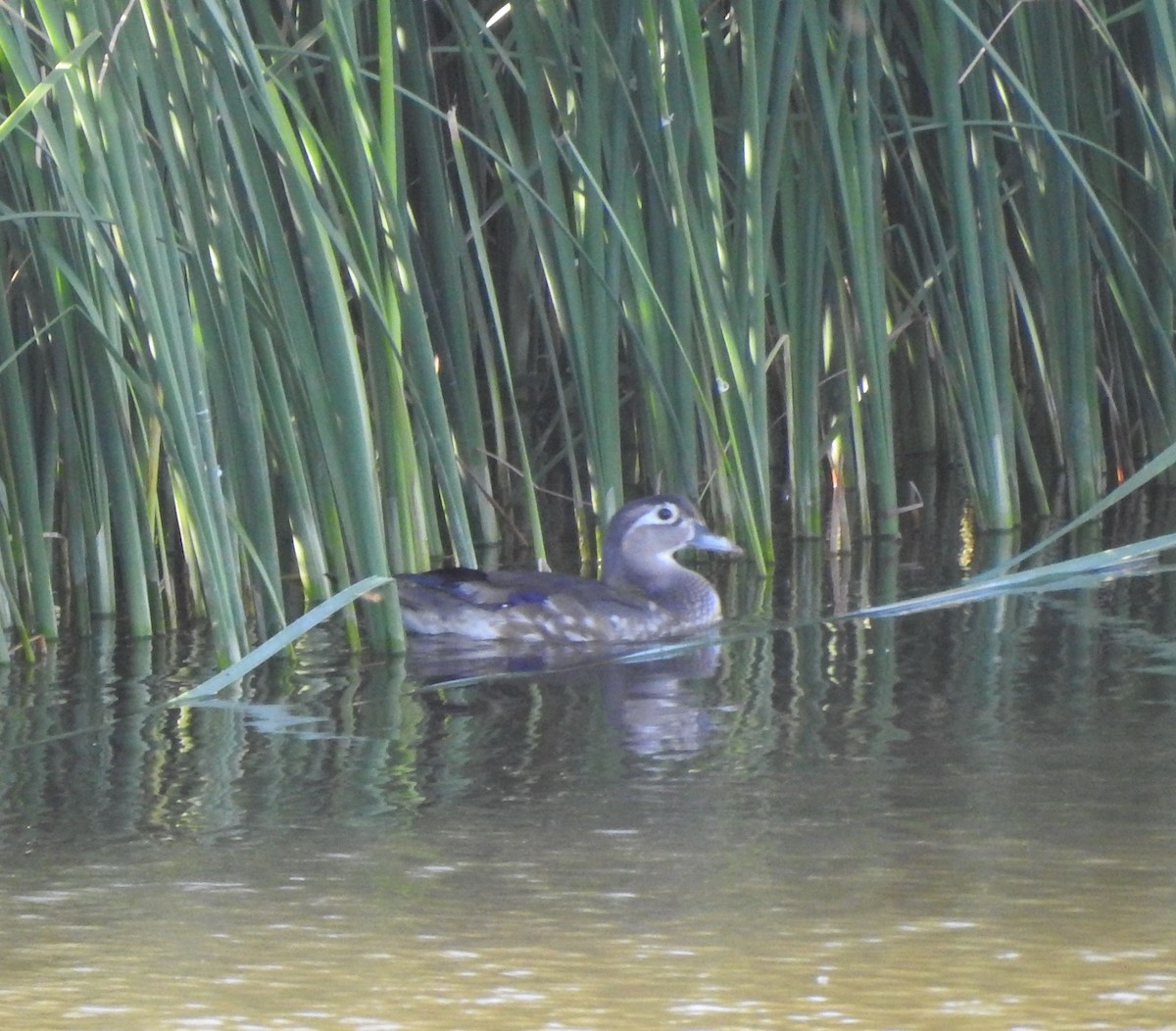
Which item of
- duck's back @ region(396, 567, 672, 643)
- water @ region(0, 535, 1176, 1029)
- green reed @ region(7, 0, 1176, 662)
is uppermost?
green reed @ region(7, 0, 1176, 662)

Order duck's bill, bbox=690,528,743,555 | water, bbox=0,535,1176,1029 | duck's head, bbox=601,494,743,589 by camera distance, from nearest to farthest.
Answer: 1. water, bbox=0,535,1176,1029
2. duck's head, bbox=601,494,743,589
3. duck's bill, bbox=690,528,743,555

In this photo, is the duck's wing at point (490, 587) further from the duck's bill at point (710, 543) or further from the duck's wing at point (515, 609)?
the duck's bill at point (710, 543)

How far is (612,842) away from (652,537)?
262cm

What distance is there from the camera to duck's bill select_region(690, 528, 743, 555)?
579 centimetres

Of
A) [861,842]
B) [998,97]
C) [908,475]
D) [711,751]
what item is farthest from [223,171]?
[908,475]

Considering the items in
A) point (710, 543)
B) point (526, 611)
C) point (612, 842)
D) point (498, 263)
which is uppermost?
point (498, 263)

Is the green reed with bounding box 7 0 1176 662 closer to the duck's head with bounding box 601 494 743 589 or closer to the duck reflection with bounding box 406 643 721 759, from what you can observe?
the duck's head with bounding box 601 494 743 589

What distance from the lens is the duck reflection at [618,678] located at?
160 inches

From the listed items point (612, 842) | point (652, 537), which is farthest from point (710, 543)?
point (612, 842)

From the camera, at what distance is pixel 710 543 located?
228 inches

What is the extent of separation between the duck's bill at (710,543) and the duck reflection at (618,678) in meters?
0.54

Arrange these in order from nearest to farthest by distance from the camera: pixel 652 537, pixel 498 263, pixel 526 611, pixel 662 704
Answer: pixel 662 704 < pixel 526 611 < pixel 652 537 < pixel 498 263

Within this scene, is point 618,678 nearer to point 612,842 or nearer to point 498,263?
point 612,842

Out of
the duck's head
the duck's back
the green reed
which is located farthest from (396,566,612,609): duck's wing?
the duck's head
